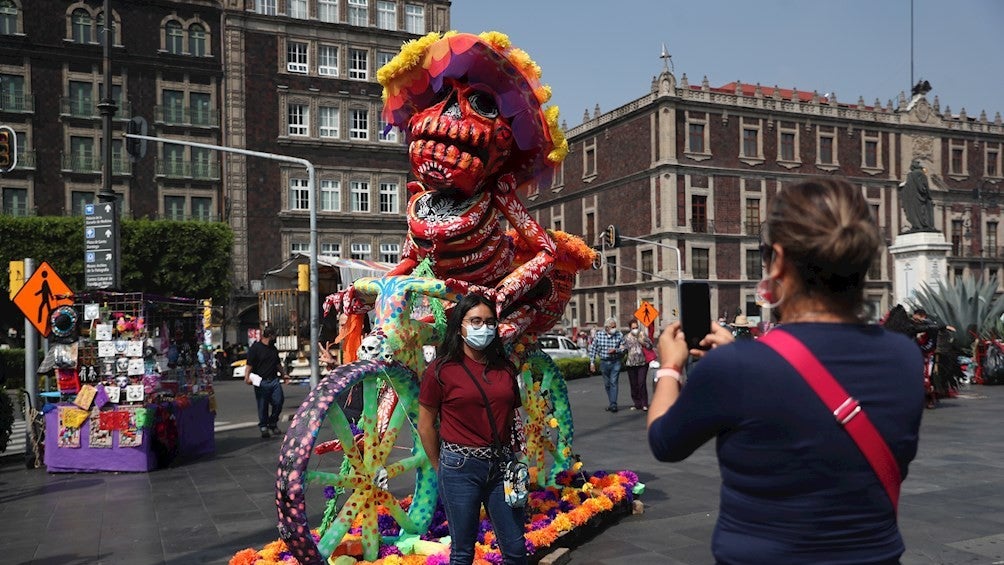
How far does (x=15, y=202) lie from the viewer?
36531mm

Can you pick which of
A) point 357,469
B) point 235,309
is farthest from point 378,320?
point 235,309

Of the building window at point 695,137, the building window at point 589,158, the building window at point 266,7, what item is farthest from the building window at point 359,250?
the building window at point 695,137

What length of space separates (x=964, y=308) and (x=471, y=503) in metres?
20.0

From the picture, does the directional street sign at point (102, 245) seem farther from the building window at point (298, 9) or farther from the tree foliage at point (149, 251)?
the building window at point (298, 9)

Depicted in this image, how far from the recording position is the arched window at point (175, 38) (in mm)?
38406

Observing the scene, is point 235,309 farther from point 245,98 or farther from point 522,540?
point 522,540

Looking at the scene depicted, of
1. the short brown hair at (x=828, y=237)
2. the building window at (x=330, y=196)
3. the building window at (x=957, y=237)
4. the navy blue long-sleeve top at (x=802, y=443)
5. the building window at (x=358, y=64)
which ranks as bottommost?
the navy blue long-sleeve top at (x=802, y=443)

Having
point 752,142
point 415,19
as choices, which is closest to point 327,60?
point 415,19

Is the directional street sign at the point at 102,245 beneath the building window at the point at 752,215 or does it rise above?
beneath

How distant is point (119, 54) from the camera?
123ft

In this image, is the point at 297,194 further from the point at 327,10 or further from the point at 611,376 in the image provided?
the point at 611,376

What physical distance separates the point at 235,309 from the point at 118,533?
32.3 meters

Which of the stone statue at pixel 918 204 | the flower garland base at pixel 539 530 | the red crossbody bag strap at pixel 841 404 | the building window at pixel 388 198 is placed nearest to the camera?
the red crossbody bag strap at pixel 841 404

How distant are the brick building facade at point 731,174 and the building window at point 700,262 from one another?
0.09 meters
